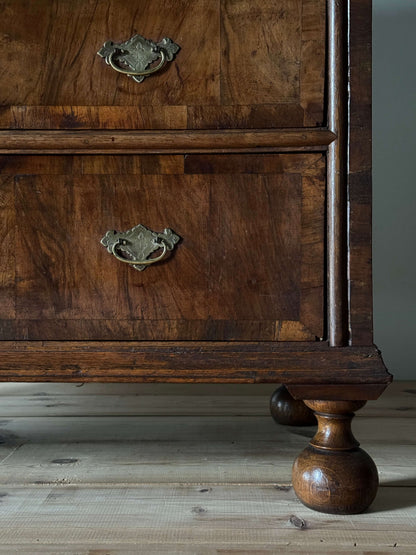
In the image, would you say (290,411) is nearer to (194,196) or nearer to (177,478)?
(177,478)

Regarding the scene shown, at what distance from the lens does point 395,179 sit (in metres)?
1.54

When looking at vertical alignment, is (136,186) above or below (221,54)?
below

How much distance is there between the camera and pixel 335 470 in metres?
0.83

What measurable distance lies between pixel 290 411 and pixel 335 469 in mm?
361

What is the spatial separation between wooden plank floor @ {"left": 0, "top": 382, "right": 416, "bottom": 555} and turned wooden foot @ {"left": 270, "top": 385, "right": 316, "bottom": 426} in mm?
17

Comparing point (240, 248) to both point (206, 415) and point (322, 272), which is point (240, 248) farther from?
point (206, 415)

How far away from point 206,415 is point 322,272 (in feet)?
1.67

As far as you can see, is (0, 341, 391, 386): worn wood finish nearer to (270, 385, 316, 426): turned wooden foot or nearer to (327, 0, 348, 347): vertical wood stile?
(327, 0, 348, 347): vertical wood stile

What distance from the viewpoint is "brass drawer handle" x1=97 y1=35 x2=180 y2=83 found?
862mm

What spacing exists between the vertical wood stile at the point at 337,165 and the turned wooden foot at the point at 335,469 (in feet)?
0.29

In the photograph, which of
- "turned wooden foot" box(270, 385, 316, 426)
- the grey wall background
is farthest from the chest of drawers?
the grey wall background

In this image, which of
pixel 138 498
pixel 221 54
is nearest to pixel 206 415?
pixel 138 498

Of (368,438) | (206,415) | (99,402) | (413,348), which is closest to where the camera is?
(368,438)

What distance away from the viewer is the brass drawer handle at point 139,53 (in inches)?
33.9
